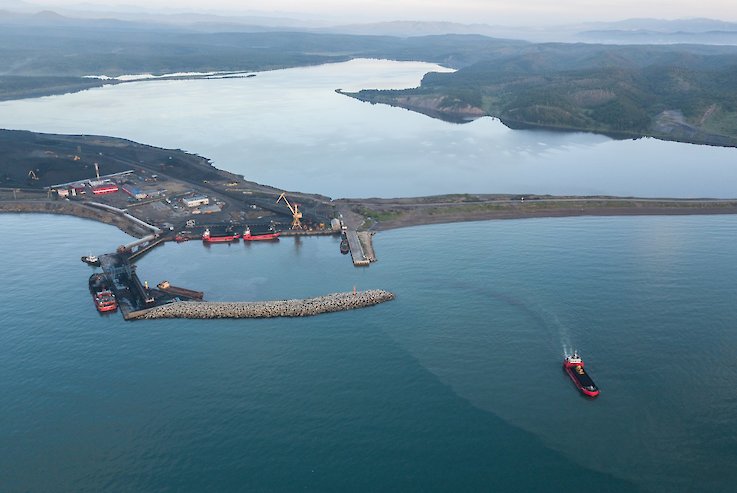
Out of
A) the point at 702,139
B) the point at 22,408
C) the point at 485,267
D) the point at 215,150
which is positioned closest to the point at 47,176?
the point at 215,150

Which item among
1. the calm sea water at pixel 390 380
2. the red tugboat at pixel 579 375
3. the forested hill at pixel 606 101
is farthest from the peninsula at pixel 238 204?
the forested hill at pixel 606 101

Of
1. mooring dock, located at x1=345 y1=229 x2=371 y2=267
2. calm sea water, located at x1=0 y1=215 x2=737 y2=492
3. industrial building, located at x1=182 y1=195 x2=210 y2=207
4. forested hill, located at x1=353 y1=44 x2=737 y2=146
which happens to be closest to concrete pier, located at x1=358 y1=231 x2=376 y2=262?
mooring dock, located at x1=345 y1=229 x2=371 y2=267

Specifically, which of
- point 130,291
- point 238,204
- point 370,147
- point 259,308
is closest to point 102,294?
point 130,291

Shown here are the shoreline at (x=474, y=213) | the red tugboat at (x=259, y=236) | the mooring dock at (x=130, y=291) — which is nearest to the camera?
the mooring dock at (x=130, y=291)

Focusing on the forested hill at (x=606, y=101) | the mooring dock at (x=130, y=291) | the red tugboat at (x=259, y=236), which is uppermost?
the forested hill at (x=606, y=101)

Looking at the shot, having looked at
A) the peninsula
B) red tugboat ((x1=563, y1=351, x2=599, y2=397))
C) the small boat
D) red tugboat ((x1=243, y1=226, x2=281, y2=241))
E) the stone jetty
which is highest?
the peninsula

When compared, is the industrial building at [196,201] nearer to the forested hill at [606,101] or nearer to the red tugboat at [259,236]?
the red tugboat at [259,236]

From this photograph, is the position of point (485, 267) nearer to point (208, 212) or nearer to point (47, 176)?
point (208, 212)

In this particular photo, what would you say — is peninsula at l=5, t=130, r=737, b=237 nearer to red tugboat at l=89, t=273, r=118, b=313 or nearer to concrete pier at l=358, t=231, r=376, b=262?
concrete pier at l=358, t=231, r=376, b=262
